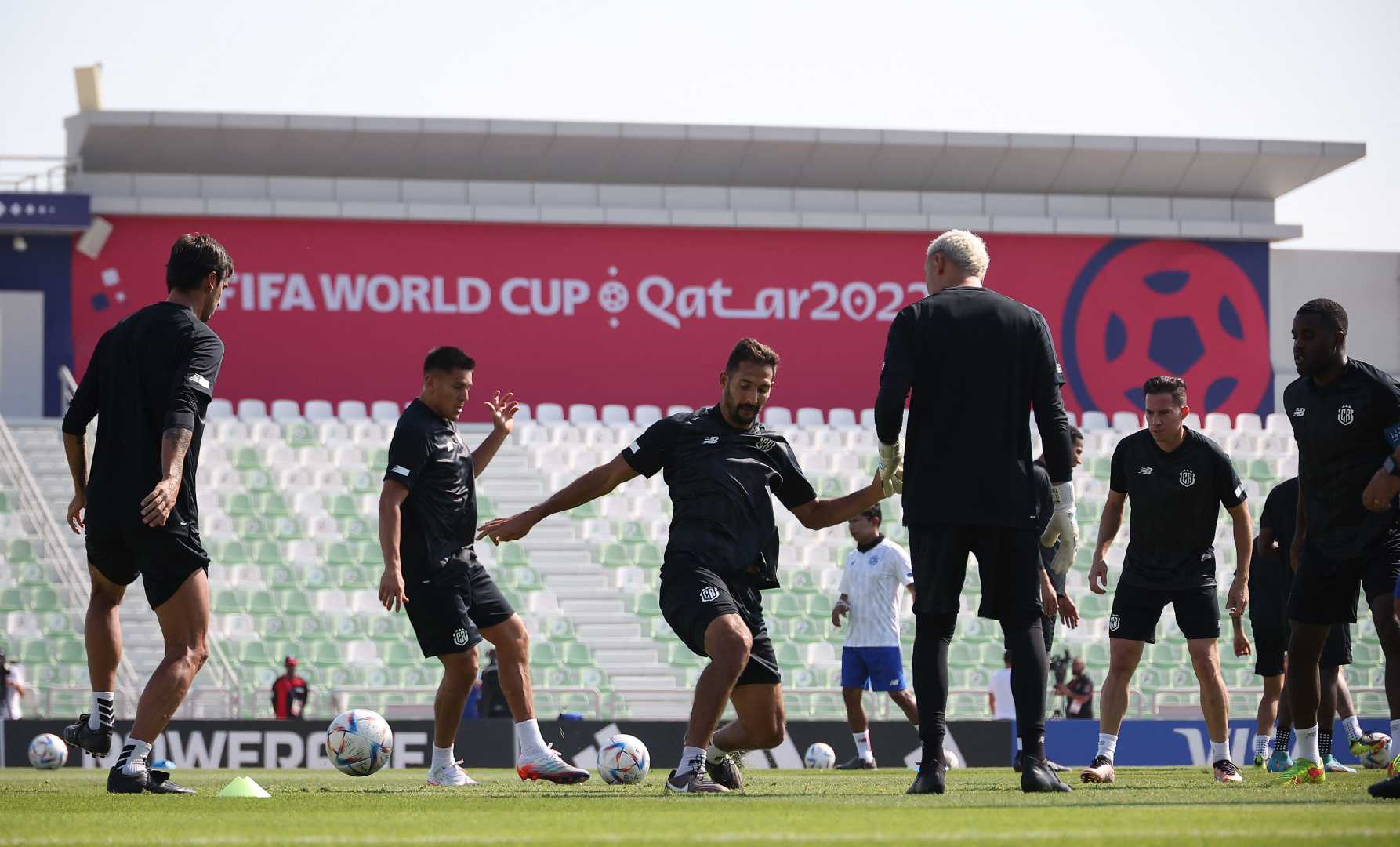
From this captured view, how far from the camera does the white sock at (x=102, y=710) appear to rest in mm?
7141

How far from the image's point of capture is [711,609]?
23.9ft

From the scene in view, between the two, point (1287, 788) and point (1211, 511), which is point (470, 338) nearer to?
point (1211, 511)

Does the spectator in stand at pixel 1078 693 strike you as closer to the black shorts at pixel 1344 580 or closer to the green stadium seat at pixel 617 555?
the green stadium seat at pixel 617 555

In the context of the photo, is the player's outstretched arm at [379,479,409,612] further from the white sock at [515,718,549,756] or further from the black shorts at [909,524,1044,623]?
the black shorts at [909,524,1044,623]

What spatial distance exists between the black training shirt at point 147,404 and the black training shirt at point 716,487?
5.96ft

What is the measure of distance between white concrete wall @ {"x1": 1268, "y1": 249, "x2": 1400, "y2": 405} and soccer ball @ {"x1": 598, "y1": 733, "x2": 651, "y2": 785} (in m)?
22.3

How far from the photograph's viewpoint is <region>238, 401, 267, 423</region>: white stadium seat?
80.3 feet

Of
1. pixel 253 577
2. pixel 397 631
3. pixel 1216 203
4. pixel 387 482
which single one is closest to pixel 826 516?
pixel 387 482

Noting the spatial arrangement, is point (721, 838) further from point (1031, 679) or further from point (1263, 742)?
point (1263, 742)

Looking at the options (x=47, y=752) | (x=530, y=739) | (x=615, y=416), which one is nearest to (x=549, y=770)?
(x=530, y=739)

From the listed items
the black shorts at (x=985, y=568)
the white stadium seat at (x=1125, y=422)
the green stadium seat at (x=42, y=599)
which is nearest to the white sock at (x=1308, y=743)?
the black shorts at (x=985, y=568)

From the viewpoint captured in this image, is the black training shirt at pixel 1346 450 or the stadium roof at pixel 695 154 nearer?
the black training shirt at pixel 1346 450

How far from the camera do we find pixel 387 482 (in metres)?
8.47

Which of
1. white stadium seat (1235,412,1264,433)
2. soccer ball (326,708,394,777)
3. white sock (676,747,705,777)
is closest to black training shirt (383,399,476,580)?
soccer ball (326,708,394,777)
